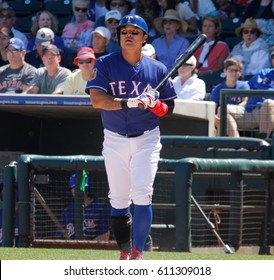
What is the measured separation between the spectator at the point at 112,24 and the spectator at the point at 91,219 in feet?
12.6

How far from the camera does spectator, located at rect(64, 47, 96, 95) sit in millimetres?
10484

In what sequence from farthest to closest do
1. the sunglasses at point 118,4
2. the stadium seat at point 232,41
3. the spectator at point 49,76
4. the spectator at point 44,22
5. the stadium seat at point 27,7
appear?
the stadium seat at point 27,7 → the sunglasses at point 118,4 → the spectator at point 44,22 → the stadium seat at point 232,41 → the spectator at point 49,76

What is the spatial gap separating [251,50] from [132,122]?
5626 mm

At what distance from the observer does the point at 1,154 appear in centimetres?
1030

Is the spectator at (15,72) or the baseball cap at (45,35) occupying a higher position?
the baseball cap at (45,35)

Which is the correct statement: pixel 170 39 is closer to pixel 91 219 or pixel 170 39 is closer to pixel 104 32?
pixel 104 32

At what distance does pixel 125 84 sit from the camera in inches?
254

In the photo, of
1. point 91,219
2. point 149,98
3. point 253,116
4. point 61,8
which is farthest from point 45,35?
point 149,98

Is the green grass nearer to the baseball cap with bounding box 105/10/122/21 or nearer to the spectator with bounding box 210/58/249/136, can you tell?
the spectator with bounding box 210/58/249/136

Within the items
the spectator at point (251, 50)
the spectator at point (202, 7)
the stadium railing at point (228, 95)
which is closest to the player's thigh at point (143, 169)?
the stadium railing at point (228, 95)

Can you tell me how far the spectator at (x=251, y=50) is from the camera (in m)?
11.7

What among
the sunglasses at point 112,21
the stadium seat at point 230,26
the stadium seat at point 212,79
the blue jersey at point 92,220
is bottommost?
the blue jersey at point 92,220

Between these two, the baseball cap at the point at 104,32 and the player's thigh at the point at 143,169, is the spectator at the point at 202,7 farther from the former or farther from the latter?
the player's thigh at the point at 143,169

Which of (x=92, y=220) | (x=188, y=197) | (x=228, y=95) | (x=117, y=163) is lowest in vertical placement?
(x=92, y=220)
